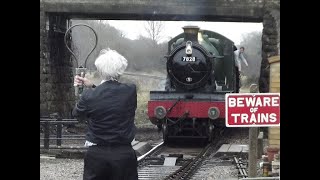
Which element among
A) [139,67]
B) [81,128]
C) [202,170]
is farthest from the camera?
[139,67]

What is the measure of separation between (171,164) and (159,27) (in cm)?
1457

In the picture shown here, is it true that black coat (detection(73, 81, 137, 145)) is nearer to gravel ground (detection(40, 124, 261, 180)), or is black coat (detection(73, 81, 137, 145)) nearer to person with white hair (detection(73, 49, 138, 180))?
person with white hair (detection(73, 49, 138, 180))

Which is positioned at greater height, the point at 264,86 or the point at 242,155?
the point at 264,86

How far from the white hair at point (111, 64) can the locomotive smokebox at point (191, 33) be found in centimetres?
796

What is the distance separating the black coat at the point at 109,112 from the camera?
367cm

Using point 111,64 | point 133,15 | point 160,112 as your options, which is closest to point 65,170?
point 160,112

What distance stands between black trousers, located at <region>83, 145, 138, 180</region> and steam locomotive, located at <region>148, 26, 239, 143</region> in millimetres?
7199

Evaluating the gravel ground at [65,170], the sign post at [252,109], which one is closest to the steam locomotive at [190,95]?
the gravel ground at [65,170]

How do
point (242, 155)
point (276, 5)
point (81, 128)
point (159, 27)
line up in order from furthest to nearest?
point (159, 27), point (81, 128), point (276, 5), point (242, 155)

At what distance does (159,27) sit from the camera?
75.4ft

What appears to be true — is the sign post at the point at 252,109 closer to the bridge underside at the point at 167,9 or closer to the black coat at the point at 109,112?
the black coat at the point at 109,112

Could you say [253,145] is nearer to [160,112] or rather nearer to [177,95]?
[160,112]
